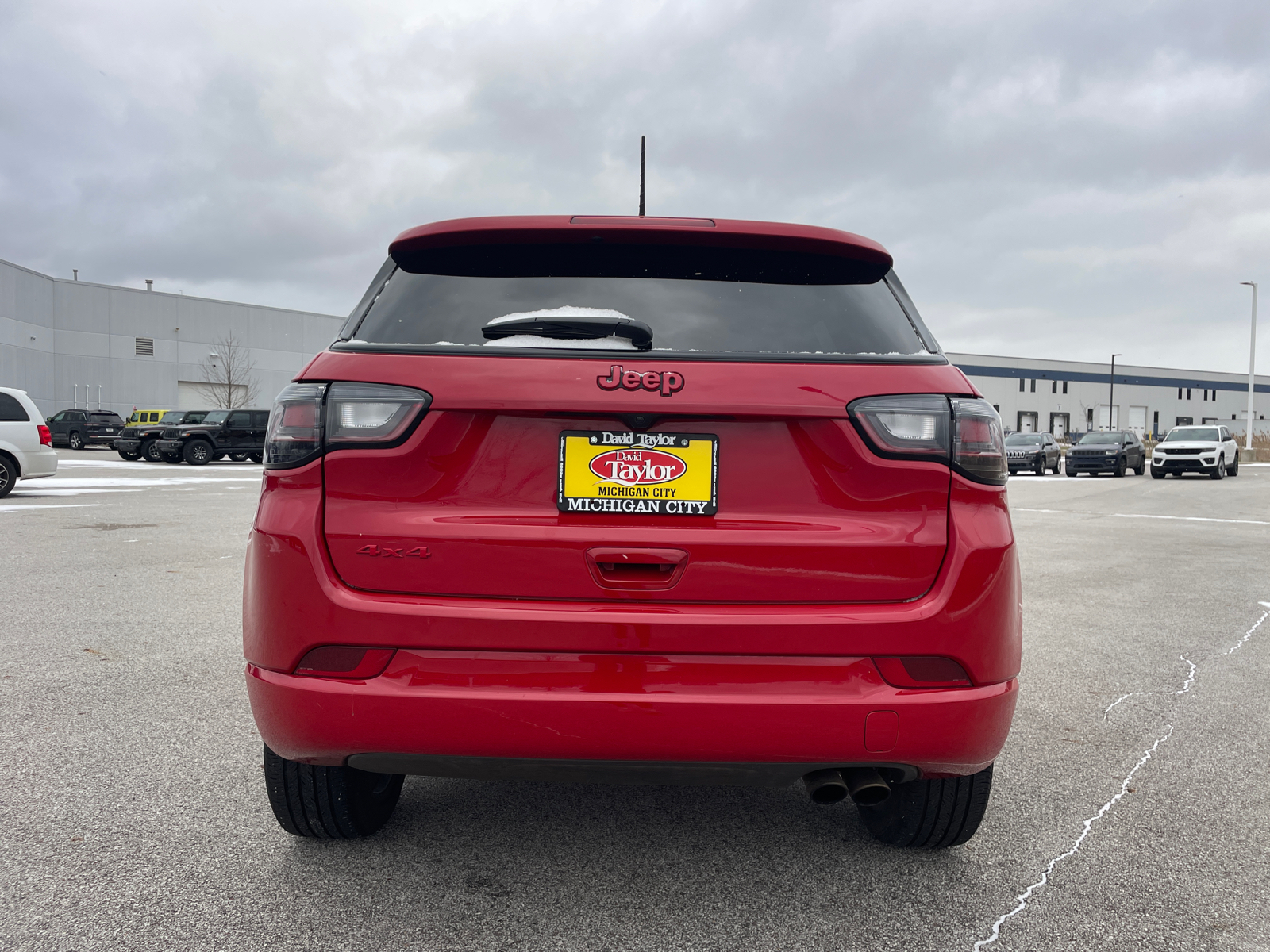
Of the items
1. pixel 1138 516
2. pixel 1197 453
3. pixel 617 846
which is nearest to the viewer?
pixel 617 846

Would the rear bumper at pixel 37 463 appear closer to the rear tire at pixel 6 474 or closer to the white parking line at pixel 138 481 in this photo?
the rear tire at pixel 6 474

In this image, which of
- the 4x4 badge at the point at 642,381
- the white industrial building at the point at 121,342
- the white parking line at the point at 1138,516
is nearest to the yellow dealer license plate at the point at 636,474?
the 4x4 badge at the point at 642,381

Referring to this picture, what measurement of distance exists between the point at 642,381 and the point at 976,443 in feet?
2.62

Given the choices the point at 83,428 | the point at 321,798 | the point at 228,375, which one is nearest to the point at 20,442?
the point at 321,798

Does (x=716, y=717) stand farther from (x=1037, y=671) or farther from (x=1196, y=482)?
(x=1196, y=482)

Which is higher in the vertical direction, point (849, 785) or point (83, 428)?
point (83, 428)

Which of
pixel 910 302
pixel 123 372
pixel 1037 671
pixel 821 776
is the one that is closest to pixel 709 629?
pixel 821 776

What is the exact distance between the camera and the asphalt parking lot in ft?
7.04

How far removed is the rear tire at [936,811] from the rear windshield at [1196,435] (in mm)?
28854

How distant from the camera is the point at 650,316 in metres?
2.16

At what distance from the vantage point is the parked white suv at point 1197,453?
26.3 m

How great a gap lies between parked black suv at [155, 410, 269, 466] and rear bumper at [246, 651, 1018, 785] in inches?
1078

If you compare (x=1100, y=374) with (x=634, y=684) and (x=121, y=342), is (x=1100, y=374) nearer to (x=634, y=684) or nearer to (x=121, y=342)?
(x=121, y=342)

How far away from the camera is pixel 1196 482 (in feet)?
81.6
